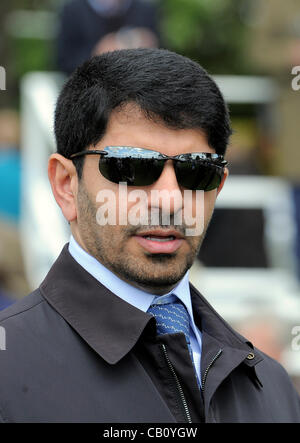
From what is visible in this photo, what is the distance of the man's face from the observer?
92.0 inches

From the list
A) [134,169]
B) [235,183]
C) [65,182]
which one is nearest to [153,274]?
[134,169]

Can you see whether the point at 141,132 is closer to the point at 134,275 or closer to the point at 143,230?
the point at 143,230

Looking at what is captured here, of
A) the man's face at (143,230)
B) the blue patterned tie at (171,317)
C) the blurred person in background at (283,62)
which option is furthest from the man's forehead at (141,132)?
the blurred person in background at (283,62)

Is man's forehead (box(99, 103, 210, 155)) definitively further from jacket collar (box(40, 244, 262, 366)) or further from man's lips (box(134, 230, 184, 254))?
jacket collar (box(40, 244, 262, 366))

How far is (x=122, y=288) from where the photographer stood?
2.37m

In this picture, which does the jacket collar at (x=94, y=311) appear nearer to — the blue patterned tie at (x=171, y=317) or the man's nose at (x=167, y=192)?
the blue patterned tie at (x=171, y=317)

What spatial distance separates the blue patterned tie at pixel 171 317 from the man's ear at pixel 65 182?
1.17 feet

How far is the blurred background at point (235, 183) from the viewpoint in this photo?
5.65m

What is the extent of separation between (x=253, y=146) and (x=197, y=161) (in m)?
5.14

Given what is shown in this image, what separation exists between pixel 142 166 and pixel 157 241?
8.1 inches

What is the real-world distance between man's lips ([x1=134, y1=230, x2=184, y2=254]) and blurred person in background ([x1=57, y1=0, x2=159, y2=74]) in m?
4.20

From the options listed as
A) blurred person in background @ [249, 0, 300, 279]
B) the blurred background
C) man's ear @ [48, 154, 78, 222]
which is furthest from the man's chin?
blurred person in background @ [249, 0, 300, 279]
